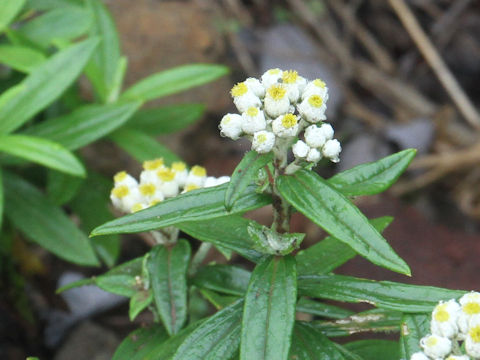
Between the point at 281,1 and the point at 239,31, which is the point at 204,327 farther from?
the point at 281,1

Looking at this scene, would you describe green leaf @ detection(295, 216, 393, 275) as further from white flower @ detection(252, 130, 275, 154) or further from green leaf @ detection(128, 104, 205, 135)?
green leaf @ detection(128, 104, 205, 135)

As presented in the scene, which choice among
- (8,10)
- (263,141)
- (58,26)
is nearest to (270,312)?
(263,141)

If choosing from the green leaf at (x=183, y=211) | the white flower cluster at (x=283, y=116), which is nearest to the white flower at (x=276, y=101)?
the white flower cluster at (x=283, y=116)

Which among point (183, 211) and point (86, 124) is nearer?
point (183, 211)

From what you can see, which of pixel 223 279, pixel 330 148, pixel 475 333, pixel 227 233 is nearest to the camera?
pixel 475 333

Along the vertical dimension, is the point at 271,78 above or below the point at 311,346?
above

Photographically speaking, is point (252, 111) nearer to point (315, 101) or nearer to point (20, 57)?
point (315, 101)
